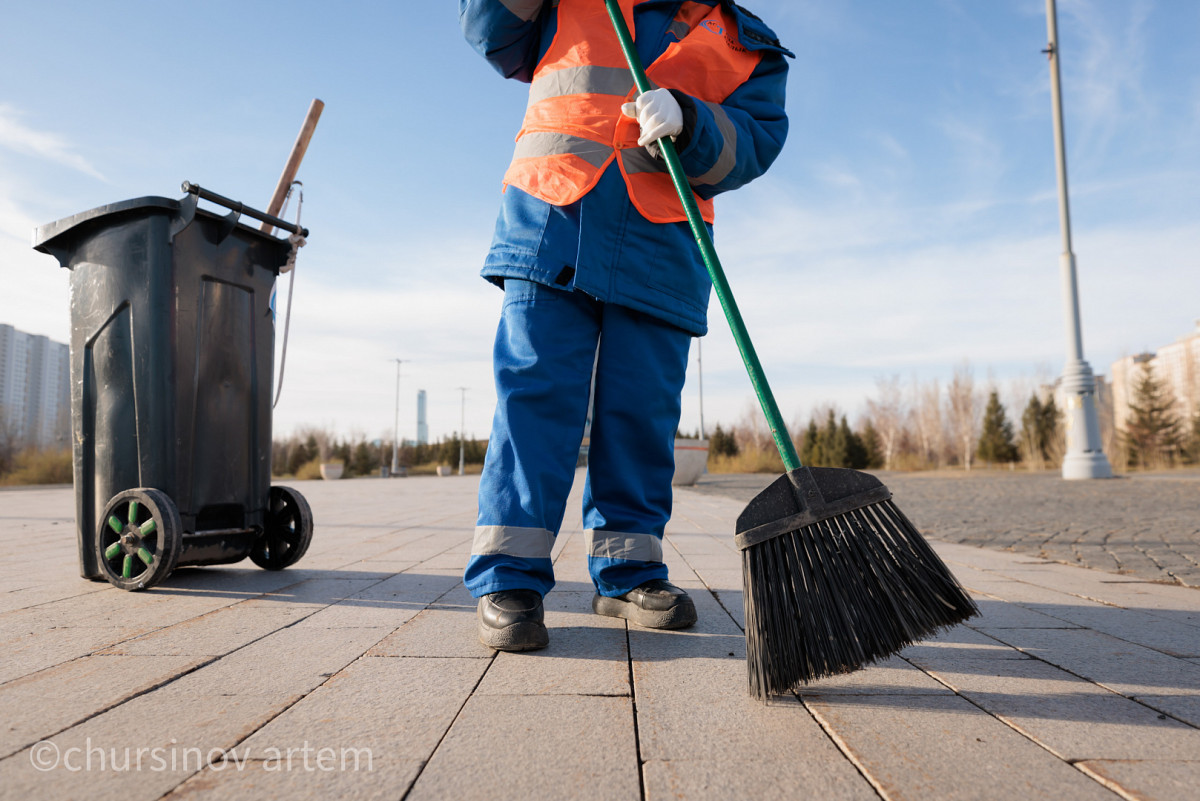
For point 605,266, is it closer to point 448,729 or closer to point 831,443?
point 448,729

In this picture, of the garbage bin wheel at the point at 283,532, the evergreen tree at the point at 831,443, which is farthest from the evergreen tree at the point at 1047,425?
the garbage bin wheel at the point at 283,532

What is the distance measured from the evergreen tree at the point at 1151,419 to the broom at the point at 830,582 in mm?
34633

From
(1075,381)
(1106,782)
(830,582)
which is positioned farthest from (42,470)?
(1075,381)

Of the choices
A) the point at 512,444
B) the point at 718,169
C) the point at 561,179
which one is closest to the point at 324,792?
the point at 512,444

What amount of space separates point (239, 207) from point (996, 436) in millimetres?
37910

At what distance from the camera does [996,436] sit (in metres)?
34.2

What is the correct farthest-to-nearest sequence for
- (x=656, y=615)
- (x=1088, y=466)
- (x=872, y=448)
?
(x=872, y=448) < (x=1088, y=466) < (x=656, y=615)

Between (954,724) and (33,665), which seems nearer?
(954,724)

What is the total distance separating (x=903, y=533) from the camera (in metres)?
1.39

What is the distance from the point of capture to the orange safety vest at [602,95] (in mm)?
1891

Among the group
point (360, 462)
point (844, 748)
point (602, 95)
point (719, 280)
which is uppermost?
point (602, 95)

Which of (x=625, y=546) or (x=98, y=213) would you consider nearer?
(x=625, y=546)

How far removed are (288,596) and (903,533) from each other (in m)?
1.83

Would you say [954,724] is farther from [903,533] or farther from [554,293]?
[554,293]
